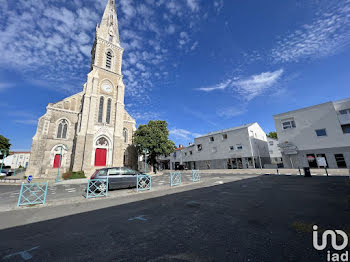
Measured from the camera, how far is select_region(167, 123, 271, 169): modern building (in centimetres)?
2506

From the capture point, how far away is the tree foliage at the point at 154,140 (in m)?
24.8

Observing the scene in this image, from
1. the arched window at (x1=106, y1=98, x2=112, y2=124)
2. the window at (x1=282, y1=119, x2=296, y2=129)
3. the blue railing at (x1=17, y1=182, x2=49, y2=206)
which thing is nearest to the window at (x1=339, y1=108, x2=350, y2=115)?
the window at (x1=282, y1=119, x2=296, y2=129)

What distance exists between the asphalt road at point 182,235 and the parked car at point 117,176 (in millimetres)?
4206

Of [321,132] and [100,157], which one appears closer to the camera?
[321,132]

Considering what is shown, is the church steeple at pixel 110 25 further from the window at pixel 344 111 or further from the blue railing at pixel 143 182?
the window at pixel 344 111

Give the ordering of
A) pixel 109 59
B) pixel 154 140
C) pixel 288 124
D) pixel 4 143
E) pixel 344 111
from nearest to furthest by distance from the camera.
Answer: pixel 344 111 → pixel 288 124 → pixel 154 140 → pixel 109 59 → pixel 4 143

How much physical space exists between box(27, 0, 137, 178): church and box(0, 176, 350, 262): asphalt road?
18546mm

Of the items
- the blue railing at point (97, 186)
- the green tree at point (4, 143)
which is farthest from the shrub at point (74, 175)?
the green tree at point (4, 143)

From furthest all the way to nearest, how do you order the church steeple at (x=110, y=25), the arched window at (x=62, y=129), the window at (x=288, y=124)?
1. the church steeple at (x=110, y=25)
2. the arched window at (x=62, y=129)
3. the window at (x=288, y=124)

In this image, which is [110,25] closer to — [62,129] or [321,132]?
[62,129]

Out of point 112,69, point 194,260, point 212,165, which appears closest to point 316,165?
point 212,165

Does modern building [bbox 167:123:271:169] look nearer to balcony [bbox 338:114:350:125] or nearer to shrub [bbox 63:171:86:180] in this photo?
balcony [bbox 338:114:350:125]

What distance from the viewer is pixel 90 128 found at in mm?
21344

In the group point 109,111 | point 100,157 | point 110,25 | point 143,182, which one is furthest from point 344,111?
point 110,25
